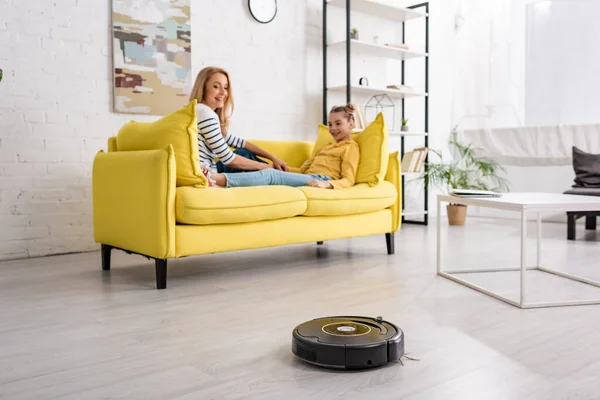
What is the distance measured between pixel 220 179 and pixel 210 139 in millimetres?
211

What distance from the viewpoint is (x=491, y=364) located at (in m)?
1.52

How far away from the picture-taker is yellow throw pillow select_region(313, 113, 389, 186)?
334cm

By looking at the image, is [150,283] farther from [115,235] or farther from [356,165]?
[356,165]

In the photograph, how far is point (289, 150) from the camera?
A: 3.73 meters

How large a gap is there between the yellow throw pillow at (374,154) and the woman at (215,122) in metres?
0.55

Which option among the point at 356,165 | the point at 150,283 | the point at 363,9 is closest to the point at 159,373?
the point at 150,283

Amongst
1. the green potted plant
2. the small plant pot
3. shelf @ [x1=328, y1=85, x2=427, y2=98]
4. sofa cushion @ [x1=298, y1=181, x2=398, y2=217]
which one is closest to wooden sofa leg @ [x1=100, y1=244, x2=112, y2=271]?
sofa cushion @ [x1=298, y1=181, x2=398, y2=217]

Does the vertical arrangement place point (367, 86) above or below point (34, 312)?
above

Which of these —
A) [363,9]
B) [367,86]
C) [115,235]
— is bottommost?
[115,235]

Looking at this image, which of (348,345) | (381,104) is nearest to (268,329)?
(348,345)

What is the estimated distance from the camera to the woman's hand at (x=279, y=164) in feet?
11.2

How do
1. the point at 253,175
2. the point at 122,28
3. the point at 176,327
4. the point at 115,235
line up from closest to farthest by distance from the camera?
the point at 176,327 → the point at 115,235 → the point at 253,175 → the point at 122,28

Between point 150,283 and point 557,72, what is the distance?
418cm

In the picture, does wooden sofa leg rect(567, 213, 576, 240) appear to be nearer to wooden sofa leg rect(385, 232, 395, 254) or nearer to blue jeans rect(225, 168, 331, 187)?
wooden sofa leg rect(385, 232, 395, 254)
